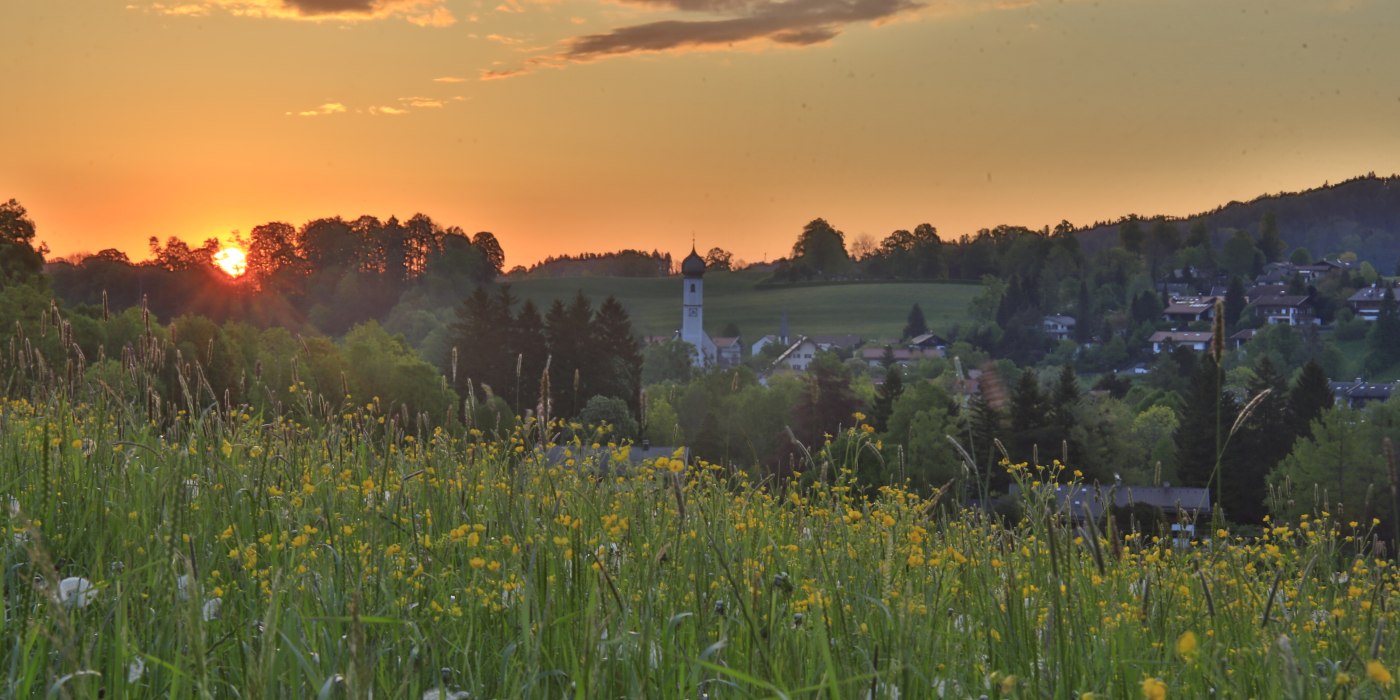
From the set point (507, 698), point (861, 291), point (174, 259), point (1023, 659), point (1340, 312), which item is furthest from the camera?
point (861, 291)

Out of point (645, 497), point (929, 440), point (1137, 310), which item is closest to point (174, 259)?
point (929, 440)

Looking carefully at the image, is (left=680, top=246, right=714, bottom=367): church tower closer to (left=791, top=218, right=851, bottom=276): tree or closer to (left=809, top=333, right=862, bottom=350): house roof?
(left=809, top=333, right=862, bottom=350): house roof

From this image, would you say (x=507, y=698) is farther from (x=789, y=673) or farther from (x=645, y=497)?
(x=645, y=497)

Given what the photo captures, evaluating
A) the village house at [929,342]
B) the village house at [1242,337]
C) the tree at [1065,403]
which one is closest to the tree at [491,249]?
the village house at [929,342]

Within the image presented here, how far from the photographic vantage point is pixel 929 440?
151ft

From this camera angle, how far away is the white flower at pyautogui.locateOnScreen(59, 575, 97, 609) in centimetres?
302

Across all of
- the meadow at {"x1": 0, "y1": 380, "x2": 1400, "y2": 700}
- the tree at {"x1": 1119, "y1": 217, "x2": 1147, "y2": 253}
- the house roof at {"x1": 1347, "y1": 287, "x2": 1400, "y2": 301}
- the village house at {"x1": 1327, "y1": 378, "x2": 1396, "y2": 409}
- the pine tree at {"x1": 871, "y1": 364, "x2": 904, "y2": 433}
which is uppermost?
the tree at {"x1": 1119, "y1": 217, "x2": 1147, "y2": 253}

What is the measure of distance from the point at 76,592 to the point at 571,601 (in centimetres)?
128

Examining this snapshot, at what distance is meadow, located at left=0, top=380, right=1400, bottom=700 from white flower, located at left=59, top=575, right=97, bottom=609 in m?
0.02

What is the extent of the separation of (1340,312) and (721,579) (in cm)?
16747

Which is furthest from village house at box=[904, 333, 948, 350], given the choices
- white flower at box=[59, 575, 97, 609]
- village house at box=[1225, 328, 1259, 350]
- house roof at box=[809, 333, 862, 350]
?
white flower at box=[59, 575, 97, 609]

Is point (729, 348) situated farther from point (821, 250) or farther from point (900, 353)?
point (821, 250)

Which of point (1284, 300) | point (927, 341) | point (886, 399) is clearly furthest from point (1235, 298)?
point (886, 399)

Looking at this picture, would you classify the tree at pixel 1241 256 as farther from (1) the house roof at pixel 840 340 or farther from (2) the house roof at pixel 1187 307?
(1) the house roof at pixel 840 340
